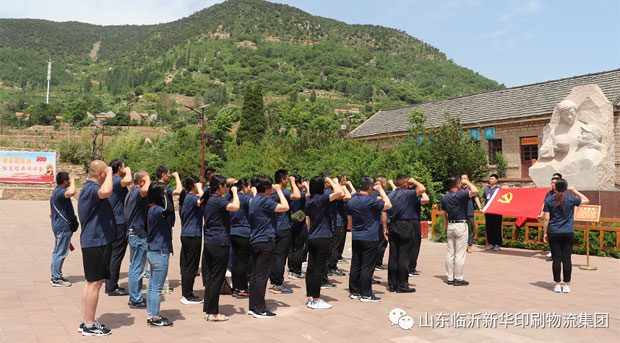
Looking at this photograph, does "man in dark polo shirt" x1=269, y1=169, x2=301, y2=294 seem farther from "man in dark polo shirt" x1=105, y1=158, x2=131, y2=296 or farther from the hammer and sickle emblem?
the hammer and sickle emblem

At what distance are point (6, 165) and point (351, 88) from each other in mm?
101502

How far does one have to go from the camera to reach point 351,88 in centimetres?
13100

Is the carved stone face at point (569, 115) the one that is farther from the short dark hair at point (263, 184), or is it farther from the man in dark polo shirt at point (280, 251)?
the short dark hair at point (263, 184)

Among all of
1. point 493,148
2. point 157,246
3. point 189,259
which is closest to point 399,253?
point 189,259

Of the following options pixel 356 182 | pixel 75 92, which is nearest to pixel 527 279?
pixel 356 182

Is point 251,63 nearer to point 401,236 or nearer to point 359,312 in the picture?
point 401,236

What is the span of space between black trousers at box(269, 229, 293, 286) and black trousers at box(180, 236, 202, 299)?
1.43m

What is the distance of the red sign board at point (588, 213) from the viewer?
29.3 ft

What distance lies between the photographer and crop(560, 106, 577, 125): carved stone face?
1348cm

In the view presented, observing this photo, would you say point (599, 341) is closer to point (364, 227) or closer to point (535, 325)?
point (535, 325)

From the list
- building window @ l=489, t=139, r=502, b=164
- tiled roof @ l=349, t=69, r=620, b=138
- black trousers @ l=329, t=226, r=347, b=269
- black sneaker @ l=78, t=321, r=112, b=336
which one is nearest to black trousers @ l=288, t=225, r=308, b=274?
black trousers @ l=329, t=226, r=347, b=269

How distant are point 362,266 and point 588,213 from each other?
558 cm

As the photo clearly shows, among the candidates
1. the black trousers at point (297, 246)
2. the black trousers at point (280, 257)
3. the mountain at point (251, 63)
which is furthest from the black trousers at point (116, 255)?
the mountain at point (251, 63)

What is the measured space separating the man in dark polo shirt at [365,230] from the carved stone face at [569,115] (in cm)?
1000
